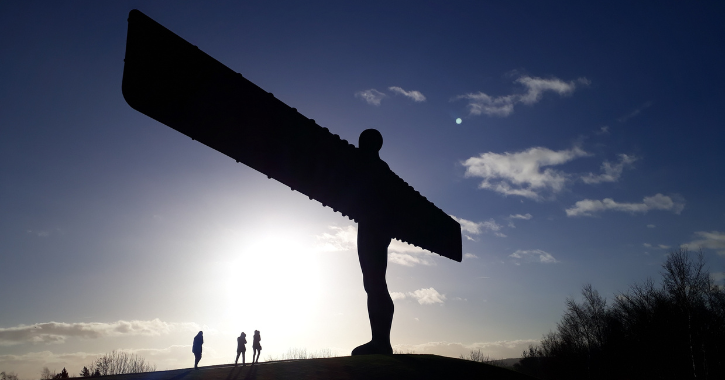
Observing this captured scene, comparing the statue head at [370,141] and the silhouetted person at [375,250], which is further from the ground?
the statue head at [370,141]

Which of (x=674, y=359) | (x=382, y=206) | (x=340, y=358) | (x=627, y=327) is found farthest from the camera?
(x=627, y=327)

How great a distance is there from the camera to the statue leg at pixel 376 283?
7727 millimetres

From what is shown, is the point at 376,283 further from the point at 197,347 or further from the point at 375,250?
the point at 197,347

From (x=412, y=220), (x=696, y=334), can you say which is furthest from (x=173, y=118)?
(x=696, y=334)

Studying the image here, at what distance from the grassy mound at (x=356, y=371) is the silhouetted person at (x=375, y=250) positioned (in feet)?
2.37

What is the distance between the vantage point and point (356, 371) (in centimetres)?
574

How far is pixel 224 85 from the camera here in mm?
5637

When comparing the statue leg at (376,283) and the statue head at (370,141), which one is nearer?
the statue leg at (376,283)

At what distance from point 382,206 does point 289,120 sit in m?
3.03

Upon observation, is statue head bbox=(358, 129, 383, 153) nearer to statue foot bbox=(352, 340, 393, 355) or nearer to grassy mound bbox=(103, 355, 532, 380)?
statue foot bbox=(352, 340, 393, 355)

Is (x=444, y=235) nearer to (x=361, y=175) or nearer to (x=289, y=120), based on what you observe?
(x=361, y=175)

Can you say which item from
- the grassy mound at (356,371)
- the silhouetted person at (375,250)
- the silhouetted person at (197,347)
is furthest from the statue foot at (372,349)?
the silhouetted person at (197,347)

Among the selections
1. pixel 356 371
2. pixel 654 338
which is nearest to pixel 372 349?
pixel 356 371

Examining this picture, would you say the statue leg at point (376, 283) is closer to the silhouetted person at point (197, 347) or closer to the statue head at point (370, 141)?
the statue head at point (370, 141)
